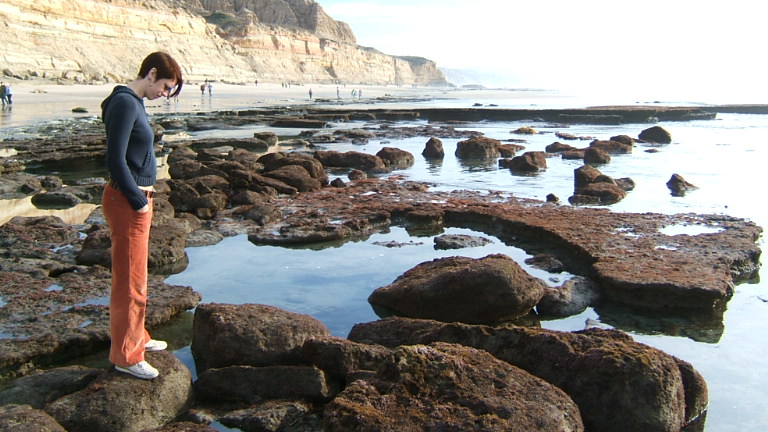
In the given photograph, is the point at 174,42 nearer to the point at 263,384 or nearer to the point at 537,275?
the point at 537,275

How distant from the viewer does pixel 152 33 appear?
70.6 metres

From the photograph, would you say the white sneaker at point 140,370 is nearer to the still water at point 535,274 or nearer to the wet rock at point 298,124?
the still water at point 535,274

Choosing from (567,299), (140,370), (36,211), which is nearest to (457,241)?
(567,299)

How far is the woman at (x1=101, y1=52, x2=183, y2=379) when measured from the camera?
354 cm

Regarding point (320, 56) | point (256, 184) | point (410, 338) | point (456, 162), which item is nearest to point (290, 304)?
point (410, 338)

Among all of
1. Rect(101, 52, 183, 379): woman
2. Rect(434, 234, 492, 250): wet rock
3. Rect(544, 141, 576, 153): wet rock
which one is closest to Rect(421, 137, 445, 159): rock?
Rect(544, 141, 576, 153): wet rock

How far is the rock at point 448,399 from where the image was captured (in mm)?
3252

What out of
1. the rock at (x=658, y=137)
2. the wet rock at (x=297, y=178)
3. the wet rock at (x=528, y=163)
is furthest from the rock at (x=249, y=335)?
the rock at (x=658, y=137)

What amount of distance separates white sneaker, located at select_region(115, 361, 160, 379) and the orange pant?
3cm

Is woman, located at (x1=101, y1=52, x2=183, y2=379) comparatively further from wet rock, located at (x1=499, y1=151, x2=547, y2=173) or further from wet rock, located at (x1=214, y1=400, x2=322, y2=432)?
wet rock, located at (x1=499, y1=151, x2=547, y2=173)

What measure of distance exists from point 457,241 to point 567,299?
2508 mm

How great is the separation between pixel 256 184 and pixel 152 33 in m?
66.0

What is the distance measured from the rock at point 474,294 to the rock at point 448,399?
184 centimetres

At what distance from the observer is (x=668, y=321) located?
6.05 m
